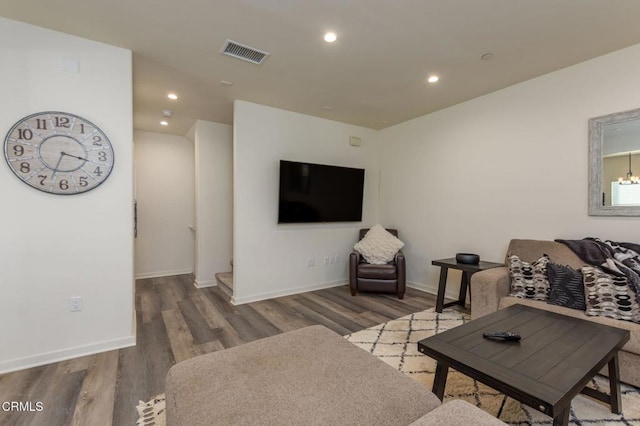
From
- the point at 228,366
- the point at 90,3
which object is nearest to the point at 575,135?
the point at 228,366

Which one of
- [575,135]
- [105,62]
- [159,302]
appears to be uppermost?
[105,62]

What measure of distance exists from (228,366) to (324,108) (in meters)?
3.57

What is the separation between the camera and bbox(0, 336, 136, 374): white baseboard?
2.21 metres

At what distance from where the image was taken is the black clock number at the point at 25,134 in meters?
2.23

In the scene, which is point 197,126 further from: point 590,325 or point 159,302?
point 590,325

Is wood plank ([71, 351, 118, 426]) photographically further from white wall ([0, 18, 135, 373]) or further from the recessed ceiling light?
the recessed ceiling light

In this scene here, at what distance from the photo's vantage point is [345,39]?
2.44m

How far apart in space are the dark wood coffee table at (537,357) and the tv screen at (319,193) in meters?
2.73

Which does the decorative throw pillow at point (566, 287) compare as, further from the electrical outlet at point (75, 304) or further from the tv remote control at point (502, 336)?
the electrical outlet at point (75, 304)

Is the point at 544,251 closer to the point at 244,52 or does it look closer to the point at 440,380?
the point at 440,380

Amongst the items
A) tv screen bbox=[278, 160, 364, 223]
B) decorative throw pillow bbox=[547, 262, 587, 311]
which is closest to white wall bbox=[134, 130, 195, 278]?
tv screen bbox=[278, 160, 364, 223]

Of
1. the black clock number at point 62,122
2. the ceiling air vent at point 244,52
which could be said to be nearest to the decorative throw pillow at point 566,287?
the ceiling air vent at point 244,52

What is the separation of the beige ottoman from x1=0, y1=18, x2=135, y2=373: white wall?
1.80m

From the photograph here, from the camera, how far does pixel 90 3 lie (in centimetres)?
201
